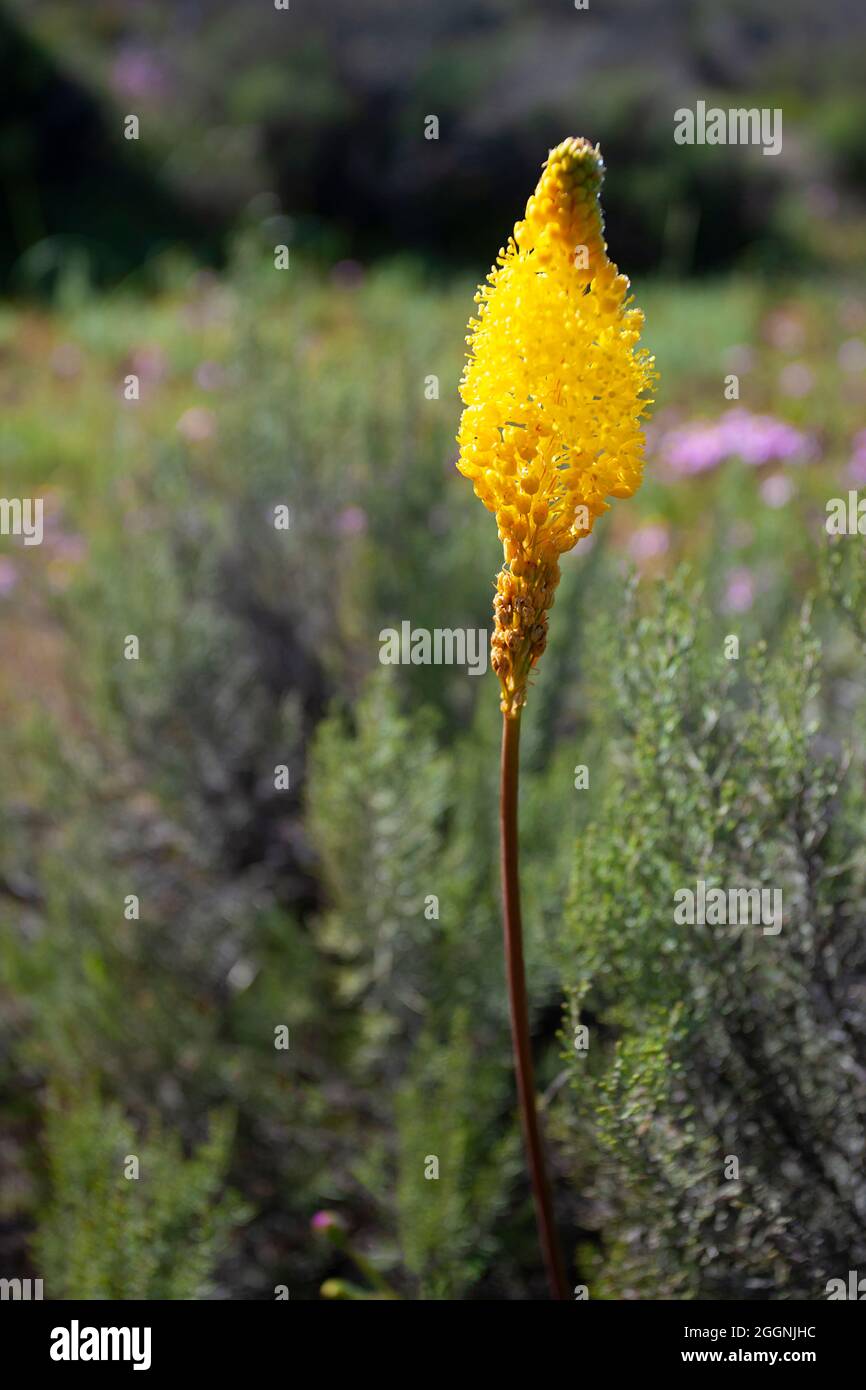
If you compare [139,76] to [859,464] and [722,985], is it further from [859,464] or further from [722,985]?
[722,985]

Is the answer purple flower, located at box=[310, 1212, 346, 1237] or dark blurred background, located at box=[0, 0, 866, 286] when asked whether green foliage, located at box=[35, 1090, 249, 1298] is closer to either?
purple flower, located at box=[310, 1212, 346, 1237]

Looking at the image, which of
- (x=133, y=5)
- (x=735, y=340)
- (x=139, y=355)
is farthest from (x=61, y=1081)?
(x=133, y=5)

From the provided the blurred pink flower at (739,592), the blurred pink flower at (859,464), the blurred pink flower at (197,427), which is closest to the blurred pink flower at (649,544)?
the blurred pink flower at (739,592)

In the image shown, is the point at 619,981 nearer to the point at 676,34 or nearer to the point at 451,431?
the point at 451,431

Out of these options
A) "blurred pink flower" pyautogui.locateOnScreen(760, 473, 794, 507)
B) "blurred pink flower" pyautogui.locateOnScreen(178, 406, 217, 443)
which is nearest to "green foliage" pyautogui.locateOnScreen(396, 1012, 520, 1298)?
"blurred pink flower" pyautogui.locateOnScreen(760, 473, 794, 507)

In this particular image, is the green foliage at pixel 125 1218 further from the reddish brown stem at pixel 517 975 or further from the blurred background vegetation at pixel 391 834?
the reddish brown stem at pixel 517 975

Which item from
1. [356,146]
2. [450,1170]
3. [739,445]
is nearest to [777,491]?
[739,445]
